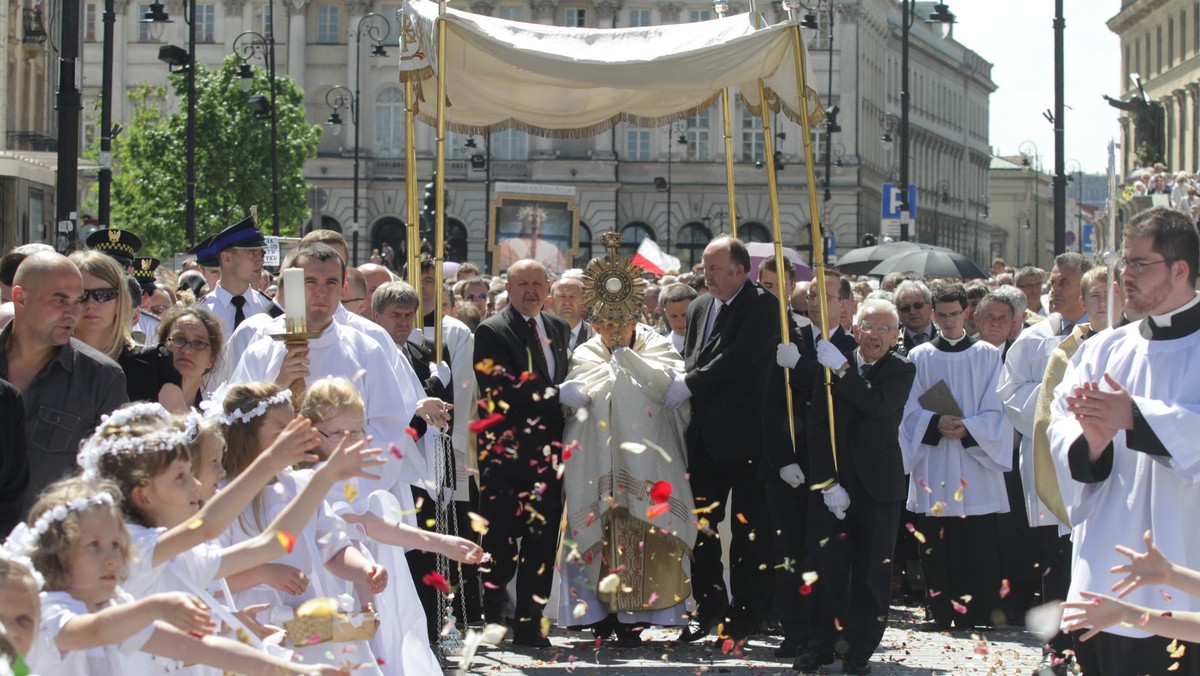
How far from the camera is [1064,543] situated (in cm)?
961

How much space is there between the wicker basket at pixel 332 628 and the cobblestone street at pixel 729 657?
9.00 ft

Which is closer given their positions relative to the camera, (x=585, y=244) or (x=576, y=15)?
(x=585, y=244)

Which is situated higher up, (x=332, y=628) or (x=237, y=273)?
(x=237, y=273)

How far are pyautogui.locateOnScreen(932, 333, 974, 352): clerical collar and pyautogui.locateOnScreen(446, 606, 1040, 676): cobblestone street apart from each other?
189 cm

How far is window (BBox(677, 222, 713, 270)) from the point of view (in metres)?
73.5

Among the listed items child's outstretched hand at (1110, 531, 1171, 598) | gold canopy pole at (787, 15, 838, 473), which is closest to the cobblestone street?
gold canopy pole at (787, 15, 838, 473)

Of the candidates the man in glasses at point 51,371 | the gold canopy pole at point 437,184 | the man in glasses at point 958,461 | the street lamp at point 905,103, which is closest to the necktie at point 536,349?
the gold canopy pole at point 437,184

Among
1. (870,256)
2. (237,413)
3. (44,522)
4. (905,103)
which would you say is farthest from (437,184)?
(905,103)

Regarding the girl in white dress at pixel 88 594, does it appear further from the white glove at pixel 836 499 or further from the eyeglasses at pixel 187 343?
the white glove at pixel 836 499

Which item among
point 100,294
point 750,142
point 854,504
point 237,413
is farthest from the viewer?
point 750,142

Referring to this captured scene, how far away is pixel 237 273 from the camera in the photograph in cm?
1070

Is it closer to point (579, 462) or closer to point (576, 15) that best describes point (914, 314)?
point (579, 462)

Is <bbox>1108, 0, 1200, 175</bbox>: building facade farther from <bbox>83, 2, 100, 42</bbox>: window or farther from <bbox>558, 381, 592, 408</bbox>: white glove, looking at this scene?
<bbox>558, 381, 592, 408</bbox>: white glove

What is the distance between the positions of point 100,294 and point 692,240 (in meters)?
68.8
